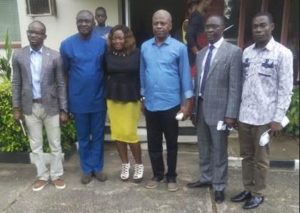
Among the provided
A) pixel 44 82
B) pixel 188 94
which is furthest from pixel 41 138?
pixel 188 94

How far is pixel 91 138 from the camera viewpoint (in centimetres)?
455

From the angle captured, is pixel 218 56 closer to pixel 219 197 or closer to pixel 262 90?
pixel 262 90

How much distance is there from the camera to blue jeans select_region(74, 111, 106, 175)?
14.5ft

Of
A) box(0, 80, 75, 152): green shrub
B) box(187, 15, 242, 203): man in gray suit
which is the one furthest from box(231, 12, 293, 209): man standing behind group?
box(0, 80, 75, 152): green shrub

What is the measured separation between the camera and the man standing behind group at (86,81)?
415cm

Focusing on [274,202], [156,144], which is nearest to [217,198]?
[274,202]

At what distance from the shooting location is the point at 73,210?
4000 mm

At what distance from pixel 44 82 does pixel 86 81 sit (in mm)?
417

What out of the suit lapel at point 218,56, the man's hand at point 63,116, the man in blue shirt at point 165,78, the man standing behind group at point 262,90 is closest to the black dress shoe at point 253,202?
the man standing behind group at point 262,90

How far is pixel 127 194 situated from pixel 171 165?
553 mm

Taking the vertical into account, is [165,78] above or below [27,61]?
below

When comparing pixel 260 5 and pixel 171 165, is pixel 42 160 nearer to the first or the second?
pixel 171 165

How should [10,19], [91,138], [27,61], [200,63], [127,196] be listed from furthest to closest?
[10,19]
[91,138]
[127,196]
[27,61]
[200,63]

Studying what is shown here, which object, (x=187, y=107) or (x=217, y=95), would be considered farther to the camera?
(x=187, y=107)
